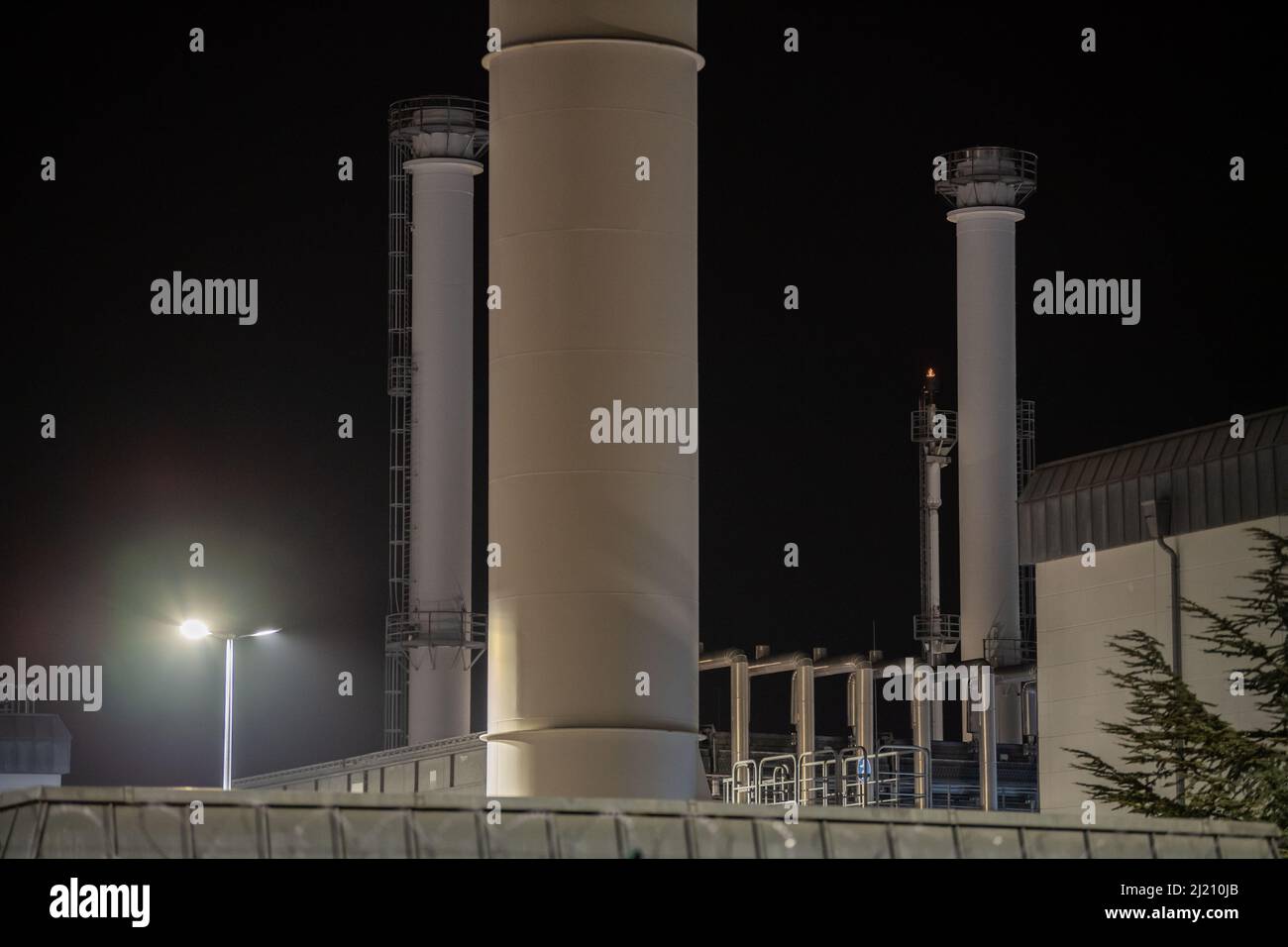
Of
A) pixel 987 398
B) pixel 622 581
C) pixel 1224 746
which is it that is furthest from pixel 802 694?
pixel 1224 746

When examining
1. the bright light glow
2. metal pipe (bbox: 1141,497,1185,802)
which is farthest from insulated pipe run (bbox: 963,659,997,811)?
the bright light glow

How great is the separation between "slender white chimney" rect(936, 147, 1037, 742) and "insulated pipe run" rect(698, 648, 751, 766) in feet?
39.5

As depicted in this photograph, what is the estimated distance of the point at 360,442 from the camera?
5753 centimetres

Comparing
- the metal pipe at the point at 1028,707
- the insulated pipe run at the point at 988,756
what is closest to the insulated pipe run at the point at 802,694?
the insulated pipe run at the point at 988,756

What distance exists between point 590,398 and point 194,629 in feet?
47.6

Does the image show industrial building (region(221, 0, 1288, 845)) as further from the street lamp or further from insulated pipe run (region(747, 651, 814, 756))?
the street lamp

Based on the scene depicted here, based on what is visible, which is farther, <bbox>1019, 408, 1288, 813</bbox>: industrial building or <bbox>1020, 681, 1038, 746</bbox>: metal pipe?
<bbox>1020, 681, 1038, 746</bbox>: metal pipe

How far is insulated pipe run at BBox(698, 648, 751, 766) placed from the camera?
146 feet

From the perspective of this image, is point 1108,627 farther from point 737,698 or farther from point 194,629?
point 737,698

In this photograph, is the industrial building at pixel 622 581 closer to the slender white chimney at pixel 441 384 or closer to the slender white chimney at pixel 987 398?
the slender white chimney at pixel 441 384

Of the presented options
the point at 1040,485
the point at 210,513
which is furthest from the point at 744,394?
the point at 1040,485

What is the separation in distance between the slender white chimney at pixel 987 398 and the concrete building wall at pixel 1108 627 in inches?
965

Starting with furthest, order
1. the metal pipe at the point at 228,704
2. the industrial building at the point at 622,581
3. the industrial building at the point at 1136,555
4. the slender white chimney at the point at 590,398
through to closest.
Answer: the metal pipe at the point at 228,704 → the industrial building at the point at 1136,555 → the slender white chimney at the point at 590,398 → the industrial building at the point at 622,581

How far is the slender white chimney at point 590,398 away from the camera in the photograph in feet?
76.5
